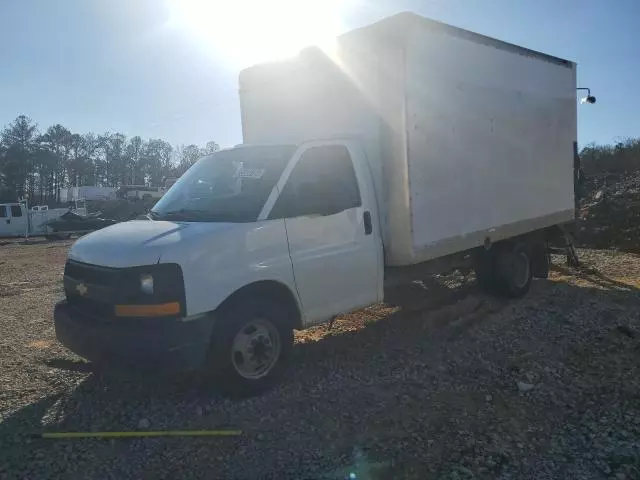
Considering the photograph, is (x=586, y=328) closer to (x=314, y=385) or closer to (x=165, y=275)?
(x=314, y=385)

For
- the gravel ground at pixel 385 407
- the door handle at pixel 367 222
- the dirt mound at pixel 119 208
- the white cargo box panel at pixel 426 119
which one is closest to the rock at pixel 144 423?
the gravel ground at pixel 385 407

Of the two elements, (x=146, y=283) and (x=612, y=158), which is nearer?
(x=146, y=283)

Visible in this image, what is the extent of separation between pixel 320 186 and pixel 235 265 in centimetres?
124

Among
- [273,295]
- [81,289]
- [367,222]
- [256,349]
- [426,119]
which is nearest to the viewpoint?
[81,289]

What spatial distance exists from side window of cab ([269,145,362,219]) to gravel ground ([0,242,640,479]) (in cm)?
159

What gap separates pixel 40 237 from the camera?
105 feet

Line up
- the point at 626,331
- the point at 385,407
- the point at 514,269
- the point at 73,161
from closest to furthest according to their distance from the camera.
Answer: the point at 385,407 < the point at 626,331 < the point at 514,269 < the point at 73,161

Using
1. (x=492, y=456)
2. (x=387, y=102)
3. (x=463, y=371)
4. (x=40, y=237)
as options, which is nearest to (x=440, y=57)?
(x=387, y=102)

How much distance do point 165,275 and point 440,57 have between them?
395 cm

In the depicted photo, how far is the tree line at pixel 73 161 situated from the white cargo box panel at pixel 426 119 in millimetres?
60526

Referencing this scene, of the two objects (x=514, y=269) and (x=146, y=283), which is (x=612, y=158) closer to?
(x=514, y=269)

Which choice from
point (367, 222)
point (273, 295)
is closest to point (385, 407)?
point (273, 295)

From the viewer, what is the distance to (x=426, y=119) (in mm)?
5891

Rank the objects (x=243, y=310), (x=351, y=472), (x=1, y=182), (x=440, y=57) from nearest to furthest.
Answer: (x=351, y=472), (x=243, y=310), (x=440, y=57), (x=1, y=182)
